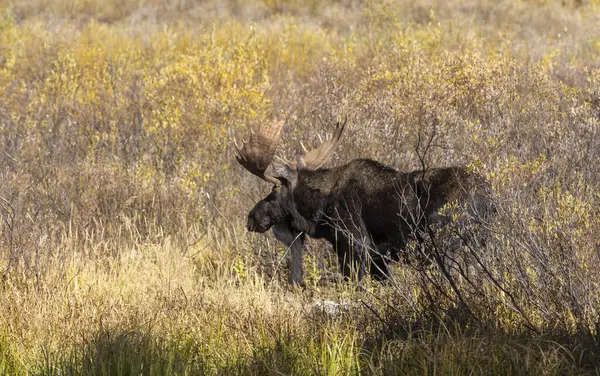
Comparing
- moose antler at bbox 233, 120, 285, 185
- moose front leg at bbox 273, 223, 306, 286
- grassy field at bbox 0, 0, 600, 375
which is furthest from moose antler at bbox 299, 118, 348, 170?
grassy field at bbox 0, 0, 600, 375

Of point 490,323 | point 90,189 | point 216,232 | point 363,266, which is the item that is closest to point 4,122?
point 90,189

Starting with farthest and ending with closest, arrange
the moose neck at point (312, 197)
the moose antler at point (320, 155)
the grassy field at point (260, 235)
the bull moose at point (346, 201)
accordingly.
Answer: the moose antler at point (320, 155)
the moose neck at point (312, 197)
the bull moose at point (346, 201)
the grassy field at point (260, 235)

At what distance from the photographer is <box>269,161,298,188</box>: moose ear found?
7.35 m

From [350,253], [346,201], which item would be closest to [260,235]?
[346,201]

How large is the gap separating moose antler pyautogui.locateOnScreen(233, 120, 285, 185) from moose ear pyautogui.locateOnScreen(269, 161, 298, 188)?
0.24ft

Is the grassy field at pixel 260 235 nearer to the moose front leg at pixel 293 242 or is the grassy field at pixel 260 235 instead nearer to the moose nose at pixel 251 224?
the moose front leg at pixel 293 242

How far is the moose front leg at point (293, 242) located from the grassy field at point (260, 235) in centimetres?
17

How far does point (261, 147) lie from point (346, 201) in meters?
0.80

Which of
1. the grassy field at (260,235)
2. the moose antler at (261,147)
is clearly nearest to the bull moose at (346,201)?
the moose antler at (261,147)

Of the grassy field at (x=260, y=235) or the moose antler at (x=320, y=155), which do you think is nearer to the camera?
the grassy field at (x=260, y=235)

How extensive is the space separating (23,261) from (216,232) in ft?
6.25

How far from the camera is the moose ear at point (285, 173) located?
735cm

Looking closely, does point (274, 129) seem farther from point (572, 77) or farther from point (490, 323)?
point (572, 77)

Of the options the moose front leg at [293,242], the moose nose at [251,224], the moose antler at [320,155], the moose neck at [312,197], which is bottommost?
the moose front leg at [293,242]
